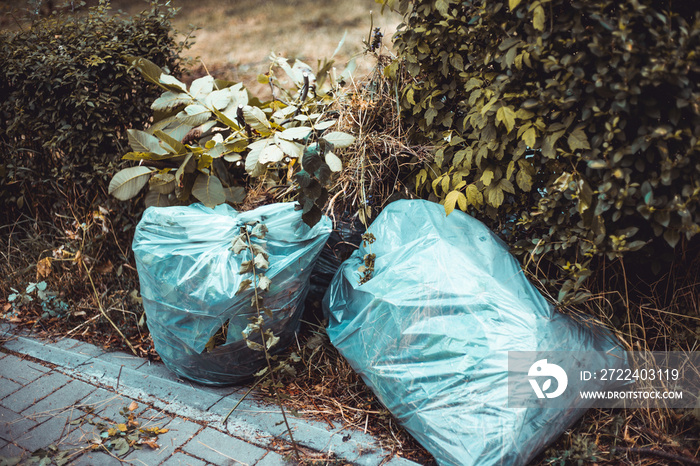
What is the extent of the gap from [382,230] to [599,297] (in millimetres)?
900

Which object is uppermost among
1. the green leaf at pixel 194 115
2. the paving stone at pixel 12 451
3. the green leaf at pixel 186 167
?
the green leaf at pixel 194 115

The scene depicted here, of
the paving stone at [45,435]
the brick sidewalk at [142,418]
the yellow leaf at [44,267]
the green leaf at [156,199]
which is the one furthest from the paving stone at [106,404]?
the yellow leaf at [44,267]

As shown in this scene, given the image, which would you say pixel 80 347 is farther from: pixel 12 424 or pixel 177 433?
pixel 177 433

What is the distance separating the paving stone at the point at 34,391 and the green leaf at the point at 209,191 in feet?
3.76

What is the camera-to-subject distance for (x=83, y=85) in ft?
9.14

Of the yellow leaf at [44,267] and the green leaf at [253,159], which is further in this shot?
the yellow leaf at [44,267]

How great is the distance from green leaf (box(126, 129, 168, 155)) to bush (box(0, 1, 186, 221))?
65 cm

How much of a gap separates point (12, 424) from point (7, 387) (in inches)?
13.9

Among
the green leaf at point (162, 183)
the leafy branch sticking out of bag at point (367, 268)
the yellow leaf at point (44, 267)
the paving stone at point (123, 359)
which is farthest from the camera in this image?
the yellow leaf at point (44, 267)

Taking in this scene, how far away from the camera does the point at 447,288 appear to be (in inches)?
69.2

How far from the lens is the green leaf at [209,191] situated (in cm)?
225

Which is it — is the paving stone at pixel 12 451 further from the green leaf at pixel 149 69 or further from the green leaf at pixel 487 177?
the green leaf at pixel 487 177

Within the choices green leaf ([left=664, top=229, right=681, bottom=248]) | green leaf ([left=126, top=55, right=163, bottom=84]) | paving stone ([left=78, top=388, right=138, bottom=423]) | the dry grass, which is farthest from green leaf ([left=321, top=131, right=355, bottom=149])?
paving stone ([left=78, top=388, right=138, bottom=423])

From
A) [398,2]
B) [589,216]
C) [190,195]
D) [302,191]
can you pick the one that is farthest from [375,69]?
[589,216]
